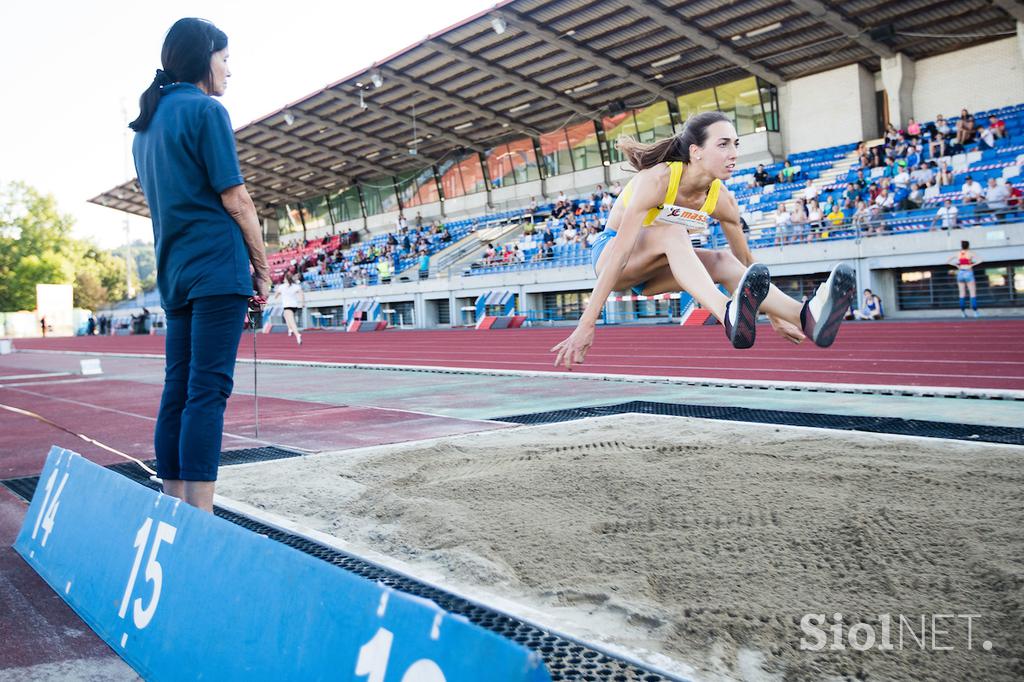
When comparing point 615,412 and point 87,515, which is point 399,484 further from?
point 615,412

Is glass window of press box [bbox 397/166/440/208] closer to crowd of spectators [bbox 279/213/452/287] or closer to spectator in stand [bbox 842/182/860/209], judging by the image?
crowd of spectators [bbox 279/213/452/287]

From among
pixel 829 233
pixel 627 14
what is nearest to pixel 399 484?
pixel 829 233

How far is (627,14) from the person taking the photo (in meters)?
23.1

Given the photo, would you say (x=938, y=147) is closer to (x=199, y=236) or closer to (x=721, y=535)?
(x=721, y=535)

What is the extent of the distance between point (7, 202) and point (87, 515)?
84506 mm

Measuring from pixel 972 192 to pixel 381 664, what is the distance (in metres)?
20.1

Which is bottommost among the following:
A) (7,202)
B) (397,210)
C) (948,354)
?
(948,354)

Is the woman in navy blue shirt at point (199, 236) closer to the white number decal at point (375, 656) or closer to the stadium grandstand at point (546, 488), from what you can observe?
the stadium grandstand at point (546, 488)

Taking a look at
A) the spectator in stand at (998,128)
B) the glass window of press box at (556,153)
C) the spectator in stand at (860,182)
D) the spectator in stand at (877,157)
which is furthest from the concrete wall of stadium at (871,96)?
the glass window of press box at (556,153)

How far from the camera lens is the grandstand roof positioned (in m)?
22.4

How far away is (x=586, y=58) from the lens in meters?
25.6

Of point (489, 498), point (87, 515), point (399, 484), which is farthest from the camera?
point (399, 484)

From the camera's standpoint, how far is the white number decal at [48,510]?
10.8 feet

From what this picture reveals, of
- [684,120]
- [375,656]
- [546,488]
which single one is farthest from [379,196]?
[375,656]
